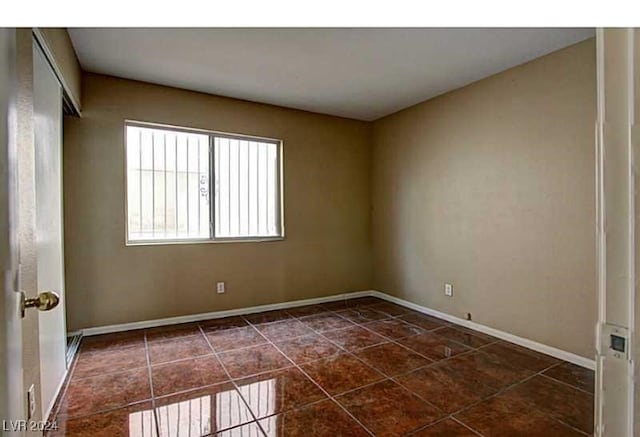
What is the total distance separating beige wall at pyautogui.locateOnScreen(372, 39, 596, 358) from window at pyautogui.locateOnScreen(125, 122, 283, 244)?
172 cm

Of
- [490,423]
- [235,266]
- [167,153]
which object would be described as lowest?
[490,423]

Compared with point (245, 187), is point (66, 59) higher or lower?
higher

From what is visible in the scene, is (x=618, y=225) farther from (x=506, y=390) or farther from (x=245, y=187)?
(x=245, y=187)

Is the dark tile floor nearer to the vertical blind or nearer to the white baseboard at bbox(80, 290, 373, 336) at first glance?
the white baseboard at bbox(80, 290, 373, 336)

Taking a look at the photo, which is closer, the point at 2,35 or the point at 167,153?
the point at 2,35

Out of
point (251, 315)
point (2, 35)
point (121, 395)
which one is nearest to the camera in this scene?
point (2, 35)

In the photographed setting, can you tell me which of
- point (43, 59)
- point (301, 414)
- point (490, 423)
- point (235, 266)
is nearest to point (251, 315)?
point (235, 266)

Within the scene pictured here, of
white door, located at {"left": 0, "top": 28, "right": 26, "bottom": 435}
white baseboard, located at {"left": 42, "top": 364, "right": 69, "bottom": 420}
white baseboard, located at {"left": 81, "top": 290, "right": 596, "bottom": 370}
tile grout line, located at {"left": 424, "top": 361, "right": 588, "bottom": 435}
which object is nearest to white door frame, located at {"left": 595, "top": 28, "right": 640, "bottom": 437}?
white door, located at {"left": 0, "top": 28, "right": 26, "bottom": 435}

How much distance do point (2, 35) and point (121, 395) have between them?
227 centimetres

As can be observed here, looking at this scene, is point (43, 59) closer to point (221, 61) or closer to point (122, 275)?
point (221, 61)

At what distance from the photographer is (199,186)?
12.3 ft

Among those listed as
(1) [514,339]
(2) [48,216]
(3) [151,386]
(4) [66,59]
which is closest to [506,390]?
(1) [514,339]

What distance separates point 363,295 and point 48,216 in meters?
3.70

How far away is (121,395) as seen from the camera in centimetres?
218
